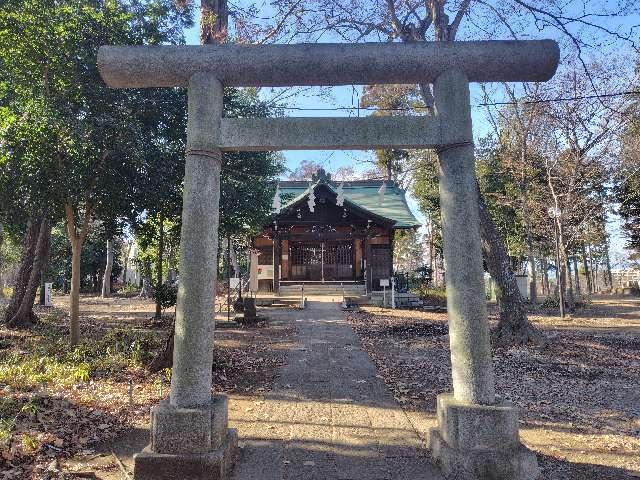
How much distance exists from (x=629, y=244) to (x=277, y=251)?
853 inches

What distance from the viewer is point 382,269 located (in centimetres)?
2325

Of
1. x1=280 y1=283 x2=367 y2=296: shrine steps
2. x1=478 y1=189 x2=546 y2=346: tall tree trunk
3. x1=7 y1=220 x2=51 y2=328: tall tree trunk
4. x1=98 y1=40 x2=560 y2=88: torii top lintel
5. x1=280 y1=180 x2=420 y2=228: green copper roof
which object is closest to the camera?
x1=98 y1=40 x2=560 y2=88: torii top lintel

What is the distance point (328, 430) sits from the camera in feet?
17.3

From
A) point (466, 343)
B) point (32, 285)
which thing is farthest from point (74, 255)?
point (466, 343)

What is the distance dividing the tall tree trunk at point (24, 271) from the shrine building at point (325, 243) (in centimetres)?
1090

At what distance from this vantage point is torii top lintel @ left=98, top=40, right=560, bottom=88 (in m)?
4.25

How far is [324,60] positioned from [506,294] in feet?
27.4

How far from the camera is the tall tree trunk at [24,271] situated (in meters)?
12.7

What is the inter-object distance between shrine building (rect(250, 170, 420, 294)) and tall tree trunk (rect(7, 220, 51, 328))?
10809mm

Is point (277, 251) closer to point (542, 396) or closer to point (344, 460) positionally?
point (542, 396)

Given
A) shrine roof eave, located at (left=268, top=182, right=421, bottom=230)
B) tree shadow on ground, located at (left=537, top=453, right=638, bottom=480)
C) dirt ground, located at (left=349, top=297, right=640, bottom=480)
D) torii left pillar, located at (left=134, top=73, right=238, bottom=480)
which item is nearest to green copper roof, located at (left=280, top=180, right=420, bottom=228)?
shrine roof eave, located at (left=268, top=182, right=421, bottom=230)

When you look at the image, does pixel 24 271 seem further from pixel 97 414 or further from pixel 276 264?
pixel 276 264

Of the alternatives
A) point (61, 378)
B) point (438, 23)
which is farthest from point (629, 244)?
point (61, 378)

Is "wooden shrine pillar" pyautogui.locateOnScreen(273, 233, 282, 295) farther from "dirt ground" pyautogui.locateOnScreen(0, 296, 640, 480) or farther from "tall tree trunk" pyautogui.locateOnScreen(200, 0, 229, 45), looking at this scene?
"tall tree trunk" pyautogui.locateOnScreen(200, 0, 229, 45)
